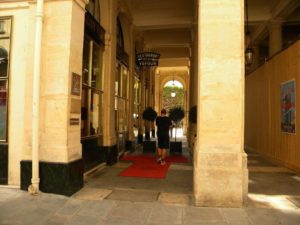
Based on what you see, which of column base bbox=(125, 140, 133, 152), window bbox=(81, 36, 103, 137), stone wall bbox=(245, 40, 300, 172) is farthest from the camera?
column base bbox=(125, 140, 133, 152)

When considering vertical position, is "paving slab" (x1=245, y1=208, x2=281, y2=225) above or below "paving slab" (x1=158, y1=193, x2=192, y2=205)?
below

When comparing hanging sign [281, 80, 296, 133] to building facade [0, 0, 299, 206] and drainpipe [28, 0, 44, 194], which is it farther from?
drainpipe [28, 0, 44, 194]

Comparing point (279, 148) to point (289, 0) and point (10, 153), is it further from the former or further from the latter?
point (10, 153)

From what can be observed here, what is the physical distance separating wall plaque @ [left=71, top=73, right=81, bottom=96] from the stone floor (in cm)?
198

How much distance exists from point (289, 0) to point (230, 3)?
772 centimetres

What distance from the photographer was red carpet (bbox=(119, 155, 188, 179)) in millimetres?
7804

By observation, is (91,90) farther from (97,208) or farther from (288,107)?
(288,107)

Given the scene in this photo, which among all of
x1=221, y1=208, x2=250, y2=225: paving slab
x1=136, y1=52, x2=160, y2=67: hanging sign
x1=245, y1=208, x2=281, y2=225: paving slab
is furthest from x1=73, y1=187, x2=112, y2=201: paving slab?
x1=136, y1=52, x2=160, y2=67: hanging sign

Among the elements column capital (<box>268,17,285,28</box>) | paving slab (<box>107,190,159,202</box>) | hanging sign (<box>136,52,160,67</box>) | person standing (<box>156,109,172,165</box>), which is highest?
column capital (<box>268,17,285,28</box>)

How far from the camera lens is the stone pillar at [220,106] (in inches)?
199

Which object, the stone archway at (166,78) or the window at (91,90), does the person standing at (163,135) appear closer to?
the window at (91,90)

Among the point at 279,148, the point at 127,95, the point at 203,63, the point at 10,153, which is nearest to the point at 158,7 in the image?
the point at 127,95

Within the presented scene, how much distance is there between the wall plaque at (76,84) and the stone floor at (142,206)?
1977 millimetres

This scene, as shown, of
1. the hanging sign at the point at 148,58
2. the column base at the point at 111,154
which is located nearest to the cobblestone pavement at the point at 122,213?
the column base at the point at 111,154
